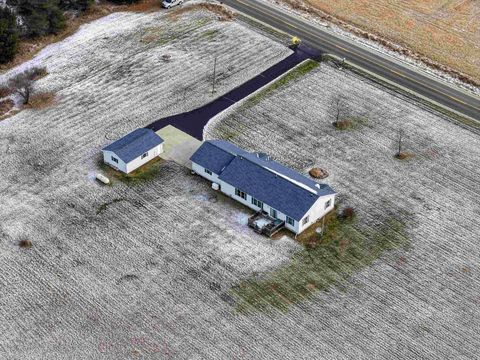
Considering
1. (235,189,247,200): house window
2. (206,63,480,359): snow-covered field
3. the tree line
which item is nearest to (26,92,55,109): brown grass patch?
the tree line

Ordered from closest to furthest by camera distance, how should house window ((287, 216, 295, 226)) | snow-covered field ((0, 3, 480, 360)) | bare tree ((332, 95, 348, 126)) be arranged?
snow-covered field ((0, 3, 480, 360)) < house window ((287, 216, 295, 226)) < bare tree ((332, 95, 348, 126))

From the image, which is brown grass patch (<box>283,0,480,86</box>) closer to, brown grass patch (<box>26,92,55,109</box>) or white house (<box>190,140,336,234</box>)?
white house (<box>190,140,336,234</box>)

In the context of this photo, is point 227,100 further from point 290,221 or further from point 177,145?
point 290,221

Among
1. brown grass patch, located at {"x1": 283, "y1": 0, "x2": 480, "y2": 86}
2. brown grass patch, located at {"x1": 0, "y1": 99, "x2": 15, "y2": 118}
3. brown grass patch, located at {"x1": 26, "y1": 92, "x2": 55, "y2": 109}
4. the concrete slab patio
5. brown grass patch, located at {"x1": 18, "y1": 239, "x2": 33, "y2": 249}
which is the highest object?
brown grass patch, located at {"x1": 283, "y1": 0, "x2": 480, "y2": 86}

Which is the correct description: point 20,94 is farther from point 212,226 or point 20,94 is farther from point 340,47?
point 340,47

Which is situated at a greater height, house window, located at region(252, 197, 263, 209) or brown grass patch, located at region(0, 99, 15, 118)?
house window, located at region(252, 197, 263, 209)

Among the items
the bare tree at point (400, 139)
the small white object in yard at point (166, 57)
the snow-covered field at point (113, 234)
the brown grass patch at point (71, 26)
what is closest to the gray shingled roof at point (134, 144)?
the snow-covered field at point (113, 234)

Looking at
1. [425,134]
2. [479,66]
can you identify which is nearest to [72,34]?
[425,134]
